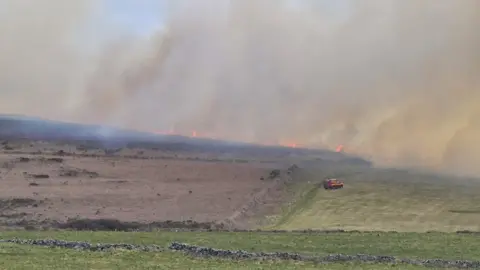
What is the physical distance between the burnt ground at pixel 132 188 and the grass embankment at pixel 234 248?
12.2m

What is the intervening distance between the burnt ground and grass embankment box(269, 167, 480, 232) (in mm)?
3686

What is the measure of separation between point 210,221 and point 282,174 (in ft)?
95.0

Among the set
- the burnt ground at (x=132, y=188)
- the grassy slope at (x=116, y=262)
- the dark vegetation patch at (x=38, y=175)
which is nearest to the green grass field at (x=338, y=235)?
the grassy slope at (x=116, y=262)

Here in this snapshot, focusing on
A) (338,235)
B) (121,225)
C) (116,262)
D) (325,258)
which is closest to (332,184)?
(121,225)

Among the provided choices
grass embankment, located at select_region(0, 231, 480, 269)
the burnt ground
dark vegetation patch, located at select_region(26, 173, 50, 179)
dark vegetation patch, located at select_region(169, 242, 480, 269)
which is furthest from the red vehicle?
dark vegetation patch, located at select_region(169, 242, 480, 269)

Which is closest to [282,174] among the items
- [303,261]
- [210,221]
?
[210,221]

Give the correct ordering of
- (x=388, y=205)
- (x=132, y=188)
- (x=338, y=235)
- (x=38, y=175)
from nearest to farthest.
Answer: (x=338, y=235)
(x=388, y=205)
(x=132, y=188)
(x=38, y=175)

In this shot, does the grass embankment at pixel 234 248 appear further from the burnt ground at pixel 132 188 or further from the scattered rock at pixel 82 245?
the burnt ground at pixel 132 188

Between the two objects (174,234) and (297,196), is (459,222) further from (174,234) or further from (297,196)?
(174,234)

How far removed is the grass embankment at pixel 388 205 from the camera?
46.1 m

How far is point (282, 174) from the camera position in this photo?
244ft

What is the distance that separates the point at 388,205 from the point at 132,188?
24382 millimetres

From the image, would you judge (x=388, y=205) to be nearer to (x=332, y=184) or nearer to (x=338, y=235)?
(x=332, y=184)

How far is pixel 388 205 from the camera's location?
54.5 m
